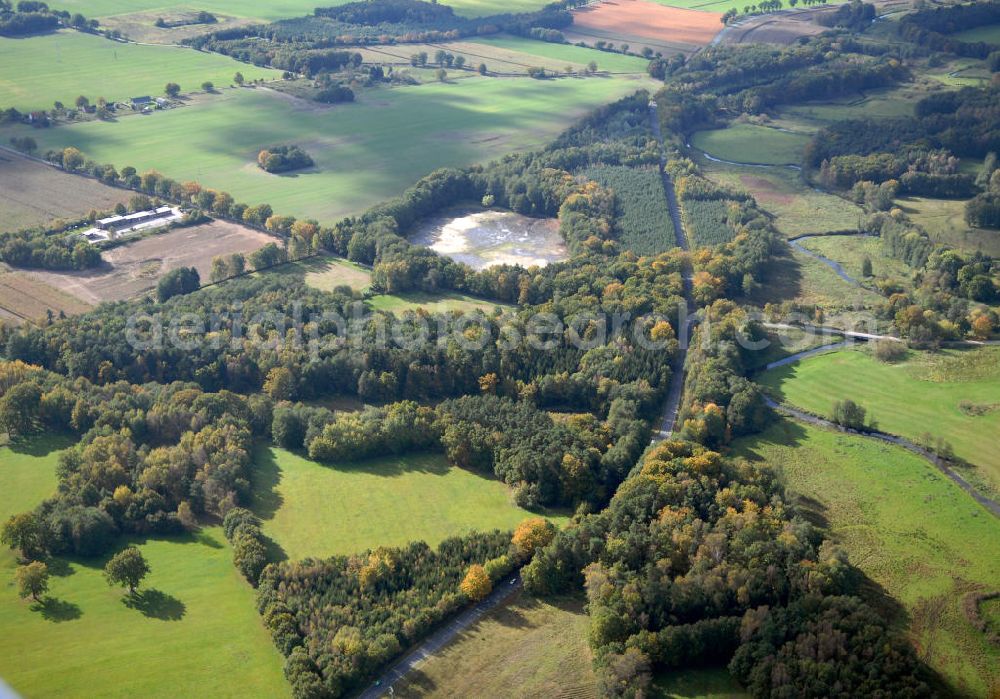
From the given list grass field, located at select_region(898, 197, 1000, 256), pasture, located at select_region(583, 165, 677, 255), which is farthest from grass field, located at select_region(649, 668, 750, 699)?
grass field, located at select_region(898, 197, 1000, 256)

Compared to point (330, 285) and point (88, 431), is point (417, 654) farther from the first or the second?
point (330, 285)

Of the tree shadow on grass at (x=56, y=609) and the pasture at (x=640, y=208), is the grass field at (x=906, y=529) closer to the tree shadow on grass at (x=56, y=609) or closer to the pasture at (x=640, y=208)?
the pasture at (x=640, y=208)

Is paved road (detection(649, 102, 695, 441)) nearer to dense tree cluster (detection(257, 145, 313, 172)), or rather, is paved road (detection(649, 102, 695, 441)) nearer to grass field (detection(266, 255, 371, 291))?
grass field (detection(266, 255, 371, 291))

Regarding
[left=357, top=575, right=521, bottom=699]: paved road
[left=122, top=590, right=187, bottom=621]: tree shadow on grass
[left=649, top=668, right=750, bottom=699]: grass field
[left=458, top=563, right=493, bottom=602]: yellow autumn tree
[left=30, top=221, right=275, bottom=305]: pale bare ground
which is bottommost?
[left=122, top=590, right=187, bottom=621]: tree shadow on grass

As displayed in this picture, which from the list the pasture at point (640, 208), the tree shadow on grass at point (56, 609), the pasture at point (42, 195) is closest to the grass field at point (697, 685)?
the tree shadow on grass at point (56, 609)

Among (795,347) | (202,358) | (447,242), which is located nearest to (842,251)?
(795,347)

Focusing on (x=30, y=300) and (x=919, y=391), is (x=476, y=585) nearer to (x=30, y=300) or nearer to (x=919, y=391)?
(x=919, y=391)

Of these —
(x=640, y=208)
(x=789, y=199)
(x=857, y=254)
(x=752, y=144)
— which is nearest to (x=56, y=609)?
(x=640, y=208)
